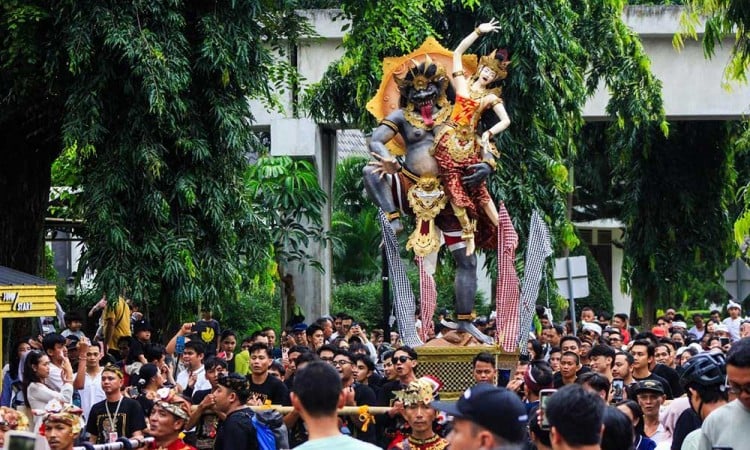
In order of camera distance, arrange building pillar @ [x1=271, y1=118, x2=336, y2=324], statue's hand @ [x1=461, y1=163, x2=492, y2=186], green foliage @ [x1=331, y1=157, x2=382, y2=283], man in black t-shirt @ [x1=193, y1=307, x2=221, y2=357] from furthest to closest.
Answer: green foliage @ [x1=331, y1=157, x2=382, y2=283], building pillar @ [x1=271, y1=118, x2=336, y2=324], man in black t-shirt @ [x1=193, y1=307, x2=221, y2=357], statue's hand @ [x1=461, y1=163, x2=492, y2=186]

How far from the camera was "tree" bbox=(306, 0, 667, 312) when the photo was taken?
73.3 feet

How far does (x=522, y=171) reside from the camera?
22.9 m

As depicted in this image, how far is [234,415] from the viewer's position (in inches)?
435

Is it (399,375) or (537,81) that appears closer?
(399,375)

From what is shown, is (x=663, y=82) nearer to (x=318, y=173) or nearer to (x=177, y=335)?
(x=318, y=173)

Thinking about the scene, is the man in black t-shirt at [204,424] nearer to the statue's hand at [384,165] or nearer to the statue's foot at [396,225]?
the statue's hand at [384,165]

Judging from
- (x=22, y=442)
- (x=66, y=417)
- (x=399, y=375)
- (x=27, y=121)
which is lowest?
(x=399, y=375)

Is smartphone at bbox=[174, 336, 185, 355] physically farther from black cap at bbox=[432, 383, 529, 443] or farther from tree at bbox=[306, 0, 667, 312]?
black cap at bbox=[432, 383, 529, 443]

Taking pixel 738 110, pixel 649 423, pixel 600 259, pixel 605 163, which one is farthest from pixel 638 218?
pixel 600 259

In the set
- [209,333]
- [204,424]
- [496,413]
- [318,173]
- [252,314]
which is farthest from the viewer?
[252,314]

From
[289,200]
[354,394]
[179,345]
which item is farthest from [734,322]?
[354,394]

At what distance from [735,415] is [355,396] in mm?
6057

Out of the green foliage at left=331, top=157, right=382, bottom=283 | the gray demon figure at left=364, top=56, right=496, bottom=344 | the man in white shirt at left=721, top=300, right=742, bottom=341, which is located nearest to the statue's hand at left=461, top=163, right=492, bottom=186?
the gray demon figure at left=364, top=56, right=496, bottom=344

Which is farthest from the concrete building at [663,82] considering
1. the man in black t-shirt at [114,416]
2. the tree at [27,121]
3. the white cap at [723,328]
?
the man in black t-shirt at [114,416]
